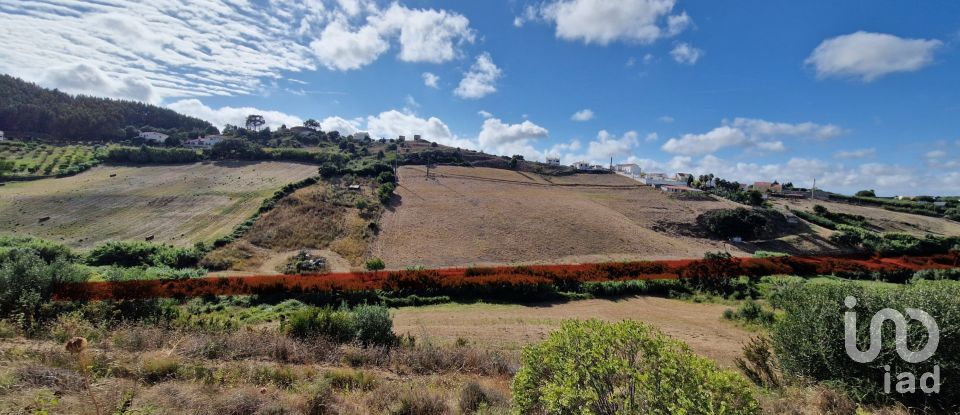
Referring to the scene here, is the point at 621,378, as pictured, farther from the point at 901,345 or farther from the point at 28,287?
the point at 28,287

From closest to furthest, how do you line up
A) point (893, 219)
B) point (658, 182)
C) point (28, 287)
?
1. point (28, 287)
2. point (893, 219)
3. point (658, 182)

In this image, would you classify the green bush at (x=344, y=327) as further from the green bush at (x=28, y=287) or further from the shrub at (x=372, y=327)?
the green bush at (x=28, y=287)

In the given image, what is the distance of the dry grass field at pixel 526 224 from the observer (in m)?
32.0

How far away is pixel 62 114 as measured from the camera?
9294cm

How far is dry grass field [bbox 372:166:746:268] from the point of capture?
105 feet

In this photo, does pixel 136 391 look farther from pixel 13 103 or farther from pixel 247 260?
pixel 13 103

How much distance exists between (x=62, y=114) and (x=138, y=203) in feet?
286

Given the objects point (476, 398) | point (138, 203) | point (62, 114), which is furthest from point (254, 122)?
point (476, 398)

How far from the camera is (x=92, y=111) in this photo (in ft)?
334

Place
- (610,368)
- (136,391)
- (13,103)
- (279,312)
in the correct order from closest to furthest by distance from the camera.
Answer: (610,368), (136,391), (279,312), (13,103)

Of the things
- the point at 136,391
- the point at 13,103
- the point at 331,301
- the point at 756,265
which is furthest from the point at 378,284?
the point at 13,103

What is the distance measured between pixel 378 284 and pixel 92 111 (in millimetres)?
133626

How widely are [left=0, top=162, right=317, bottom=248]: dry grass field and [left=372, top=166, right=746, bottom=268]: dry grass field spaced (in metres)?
16.4

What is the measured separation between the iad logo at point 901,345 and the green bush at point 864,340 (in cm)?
8
